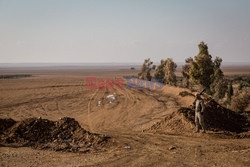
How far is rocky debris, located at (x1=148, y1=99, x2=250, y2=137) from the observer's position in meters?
11.9

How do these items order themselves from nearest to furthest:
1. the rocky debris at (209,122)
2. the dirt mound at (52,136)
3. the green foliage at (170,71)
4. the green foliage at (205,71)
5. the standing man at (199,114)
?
1. the dirt mound at (52,136)
2. the standing man at (199,114)
3. the rocky debris at (209,122)
4. the green foliage at (205,71)
5. the green foliage at (170,71)

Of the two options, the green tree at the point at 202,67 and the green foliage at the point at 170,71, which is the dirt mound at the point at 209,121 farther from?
the green foliage at the point at 170,71

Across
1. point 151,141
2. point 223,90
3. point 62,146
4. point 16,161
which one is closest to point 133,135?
point 151,141

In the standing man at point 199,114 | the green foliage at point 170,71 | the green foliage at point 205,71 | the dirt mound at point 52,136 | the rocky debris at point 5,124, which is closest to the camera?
the dirt mound at point 52,136

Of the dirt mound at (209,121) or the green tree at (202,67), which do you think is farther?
the green tree at (202,67)

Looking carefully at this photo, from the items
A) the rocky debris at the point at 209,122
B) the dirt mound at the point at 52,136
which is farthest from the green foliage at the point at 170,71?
the dirt mound at the point at 52,136

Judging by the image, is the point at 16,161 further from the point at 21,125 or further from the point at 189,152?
the point at 189,152

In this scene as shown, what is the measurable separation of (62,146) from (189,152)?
16.2ft

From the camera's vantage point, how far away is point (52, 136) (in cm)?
1084

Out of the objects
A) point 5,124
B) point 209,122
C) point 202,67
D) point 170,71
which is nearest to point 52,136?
point 5,124

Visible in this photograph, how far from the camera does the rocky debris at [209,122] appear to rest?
39.0 feet

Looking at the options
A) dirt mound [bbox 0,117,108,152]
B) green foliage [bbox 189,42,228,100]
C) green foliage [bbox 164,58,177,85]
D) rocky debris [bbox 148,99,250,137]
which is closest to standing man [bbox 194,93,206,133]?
rocky debris [bbox 148,99,250,137]

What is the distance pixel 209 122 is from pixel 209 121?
14 centimetres

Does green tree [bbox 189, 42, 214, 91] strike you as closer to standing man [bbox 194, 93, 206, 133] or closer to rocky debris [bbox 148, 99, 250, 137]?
rocky debris [bbox 148, 99, 250, 137]
